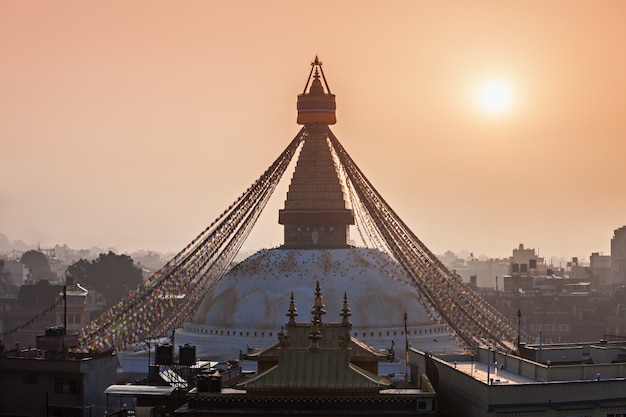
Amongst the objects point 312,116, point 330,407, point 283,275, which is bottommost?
point 330,407

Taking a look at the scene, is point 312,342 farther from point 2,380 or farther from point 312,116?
point 312,116

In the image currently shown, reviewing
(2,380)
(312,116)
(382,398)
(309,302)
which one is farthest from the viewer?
(312,116)

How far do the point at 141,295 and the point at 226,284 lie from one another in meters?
4.97

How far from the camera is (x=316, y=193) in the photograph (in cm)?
8212

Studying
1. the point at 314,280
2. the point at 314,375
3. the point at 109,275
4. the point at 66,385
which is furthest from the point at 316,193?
the point at 109,275

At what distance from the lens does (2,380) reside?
65.8 metres

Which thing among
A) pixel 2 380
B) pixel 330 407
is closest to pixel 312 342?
pixel 330 407

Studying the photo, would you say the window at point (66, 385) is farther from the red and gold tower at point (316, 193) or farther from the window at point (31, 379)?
the red and gold tower at point (316, 193)

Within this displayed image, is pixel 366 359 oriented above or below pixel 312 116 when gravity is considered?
below

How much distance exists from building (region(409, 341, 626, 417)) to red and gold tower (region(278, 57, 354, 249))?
27285mm

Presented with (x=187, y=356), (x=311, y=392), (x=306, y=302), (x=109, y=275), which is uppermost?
(x=109, y=275)

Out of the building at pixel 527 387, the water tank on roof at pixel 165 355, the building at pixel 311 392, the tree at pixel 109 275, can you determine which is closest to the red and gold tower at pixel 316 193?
the water tank on roof at pixel 165 355

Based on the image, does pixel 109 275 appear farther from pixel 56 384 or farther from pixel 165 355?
pixel 165 355

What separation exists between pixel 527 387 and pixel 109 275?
398 feet
